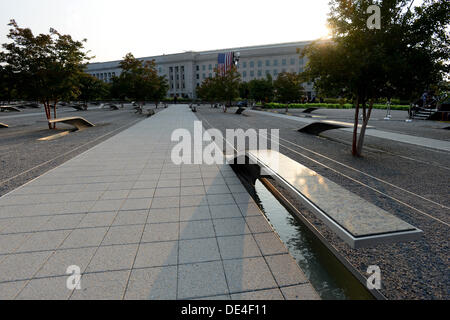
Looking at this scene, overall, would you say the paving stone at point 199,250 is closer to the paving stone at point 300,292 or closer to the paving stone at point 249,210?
the paving stone at point 300,292

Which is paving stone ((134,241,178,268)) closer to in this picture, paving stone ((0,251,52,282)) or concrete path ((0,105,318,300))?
concrete path ((0,105,318,300))

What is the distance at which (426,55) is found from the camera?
26.9ft

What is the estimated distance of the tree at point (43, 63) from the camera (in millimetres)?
16219

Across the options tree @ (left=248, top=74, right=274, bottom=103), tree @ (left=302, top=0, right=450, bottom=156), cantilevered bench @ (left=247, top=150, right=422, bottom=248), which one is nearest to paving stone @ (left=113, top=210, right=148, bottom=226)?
cantilevered bench @ (left=247, top=150, right=422, bottom=248)

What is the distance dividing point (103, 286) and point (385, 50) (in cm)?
953

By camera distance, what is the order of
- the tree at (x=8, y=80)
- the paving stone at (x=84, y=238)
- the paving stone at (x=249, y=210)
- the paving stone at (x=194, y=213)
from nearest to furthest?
the paving stone at (x=84, y=238), the paving stone at (x=194, y=213), the paving stone at (x=249, y=210), the tree at (x=8, y=80)

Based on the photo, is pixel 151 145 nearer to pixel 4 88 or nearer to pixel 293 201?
pixel 293 201

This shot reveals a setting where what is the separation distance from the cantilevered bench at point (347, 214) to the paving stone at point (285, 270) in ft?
2.21

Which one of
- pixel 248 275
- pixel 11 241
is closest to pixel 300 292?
pixel 248 275

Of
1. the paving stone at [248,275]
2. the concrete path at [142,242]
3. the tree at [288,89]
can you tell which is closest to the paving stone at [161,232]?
the concrete path at [142,242]

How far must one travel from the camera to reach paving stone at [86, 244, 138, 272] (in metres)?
3.25

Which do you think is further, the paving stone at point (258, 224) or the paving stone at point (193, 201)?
A: the paving stone at point (193, 201)

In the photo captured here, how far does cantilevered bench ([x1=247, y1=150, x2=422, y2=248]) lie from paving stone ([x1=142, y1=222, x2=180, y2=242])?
2074 mm
